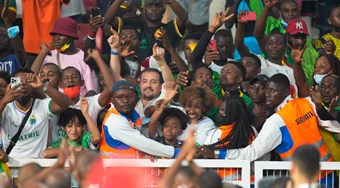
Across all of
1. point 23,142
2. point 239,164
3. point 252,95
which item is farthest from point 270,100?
point 23,142

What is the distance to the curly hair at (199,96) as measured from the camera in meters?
15.0

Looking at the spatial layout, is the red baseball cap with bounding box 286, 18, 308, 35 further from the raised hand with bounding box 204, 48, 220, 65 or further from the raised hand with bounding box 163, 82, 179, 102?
the raised hand with bounding box 163, 82, 179, 102

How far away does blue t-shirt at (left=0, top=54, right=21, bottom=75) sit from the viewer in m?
16.5

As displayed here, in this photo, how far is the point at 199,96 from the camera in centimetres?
1504

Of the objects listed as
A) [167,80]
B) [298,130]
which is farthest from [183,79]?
[298,130]

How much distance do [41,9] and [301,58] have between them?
3.88 meters

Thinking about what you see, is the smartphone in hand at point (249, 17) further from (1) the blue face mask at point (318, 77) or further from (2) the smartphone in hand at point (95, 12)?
(2) the smartphone in hand at point (95, 12)

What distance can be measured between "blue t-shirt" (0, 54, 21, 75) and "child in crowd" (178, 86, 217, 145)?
2.58 m

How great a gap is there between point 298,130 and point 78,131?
2492 mm

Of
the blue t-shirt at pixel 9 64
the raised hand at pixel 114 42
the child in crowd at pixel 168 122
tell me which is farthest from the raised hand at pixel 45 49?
the child in crowd at pixel 168 122

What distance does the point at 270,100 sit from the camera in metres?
15.5

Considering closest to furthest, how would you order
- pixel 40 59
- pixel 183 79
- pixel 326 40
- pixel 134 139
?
pixel 134 139 → pixel 183 79 → pixel 40 59 → pixel 326 40

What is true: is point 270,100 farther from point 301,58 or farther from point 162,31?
point 162,31

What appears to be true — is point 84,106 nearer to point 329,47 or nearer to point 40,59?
point 40,59
